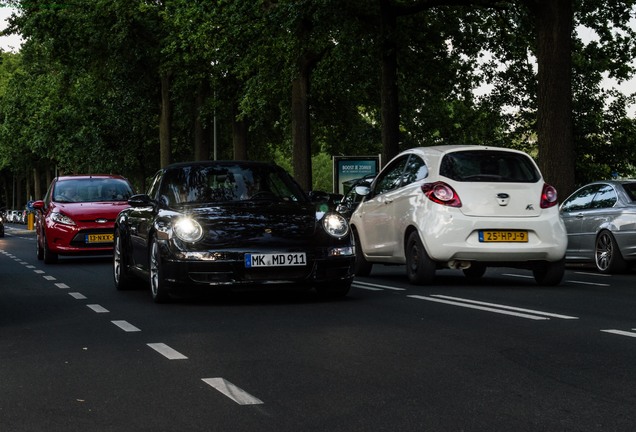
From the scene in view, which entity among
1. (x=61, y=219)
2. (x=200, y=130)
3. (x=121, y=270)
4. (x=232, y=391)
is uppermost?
(x=200, y=130)

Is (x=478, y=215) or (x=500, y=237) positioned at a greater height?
(x=478, y=215)

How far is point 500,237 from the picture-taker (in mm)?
12648

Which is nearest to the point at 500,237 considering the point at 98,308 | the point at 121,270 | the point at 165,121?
the point at 121,270

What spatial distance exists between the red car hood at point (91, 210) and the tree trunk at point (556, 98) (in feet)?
26.5

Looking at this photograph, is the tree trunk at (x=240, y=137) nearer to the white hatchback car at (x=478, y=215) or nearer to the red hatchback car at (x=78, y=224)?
the red hatchback car at (x=78, y=224)

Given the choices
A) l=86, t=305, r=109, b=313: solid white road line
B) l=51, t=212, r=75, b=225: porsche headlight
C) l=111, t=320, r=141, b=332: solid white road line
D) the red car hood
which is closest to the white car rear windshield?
l=86, t=305, r=109, b=313: solid white road line

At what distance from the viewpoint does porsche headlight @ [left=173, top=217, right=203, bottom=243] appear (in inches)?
418

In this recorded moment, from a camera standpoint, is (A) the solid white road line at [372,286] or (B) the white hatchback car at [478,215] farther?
(A) the solid white road line at [372,286]

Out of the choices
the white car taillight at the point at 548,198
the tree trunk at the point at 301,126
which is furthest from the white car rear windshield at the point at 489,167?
the tree trunk at the point at 301,126

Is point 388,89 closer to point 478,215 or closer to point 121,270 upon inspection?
point 478,215

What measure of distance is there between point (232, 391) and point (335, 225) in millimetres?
5170

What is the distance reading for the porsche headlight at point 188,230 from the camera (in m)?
→ 10.6

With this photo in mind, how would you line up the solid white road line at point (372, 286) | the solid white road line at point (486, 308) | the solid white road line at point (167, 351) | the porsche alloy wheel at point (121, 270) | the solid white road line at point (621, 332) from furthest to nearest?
the porsche alloy wheel at point (121, 270), the solid white road line at point (372, 286), the solid white road line at point (486, 308), the solid white road line at point (621, 332), the solid white road line at point (167, 351)

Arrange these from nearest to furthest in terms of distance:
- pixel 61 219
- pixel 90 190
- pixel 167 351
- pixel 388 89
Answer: pixel 167 351 → pixel 61 219 → pixel 90 190 → pixel 388 89
